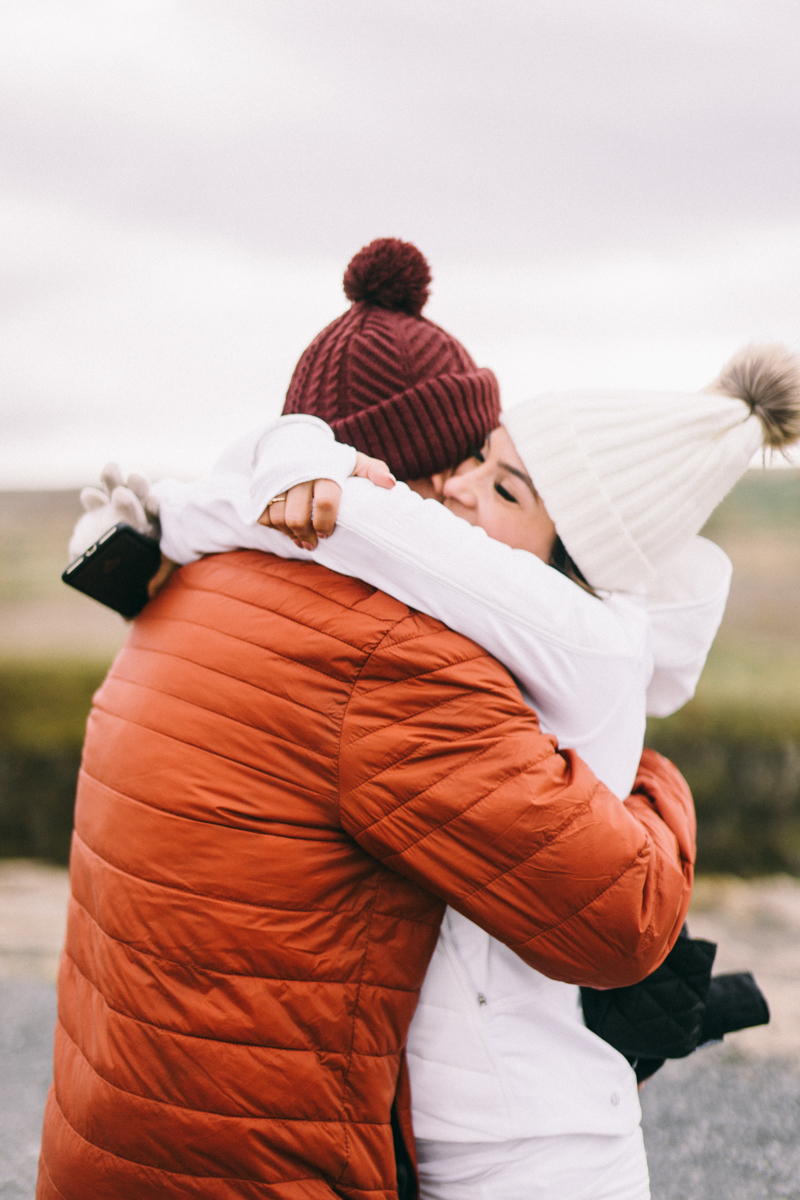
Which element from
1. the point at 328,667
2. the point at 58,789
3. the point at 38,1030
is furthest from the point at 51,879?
the point at 328,667

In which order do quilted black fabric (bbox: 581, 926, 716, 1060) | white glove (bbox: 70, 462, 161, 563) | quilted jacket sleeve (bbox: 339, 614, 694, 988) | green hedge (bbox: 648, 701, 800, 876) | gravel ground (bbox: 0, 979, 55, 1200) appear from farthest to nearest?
green hedge (bbox: 648, 701, 800, 876), gravel ground (bbox: 0, 979, 55, 1200), white glove (bbox: 70, 462, 161, 563), quilted black fabric (bbox: 581, 926, 716, 1060), quilted jacket sleeve (bbox: 339, 614, 694, 988)

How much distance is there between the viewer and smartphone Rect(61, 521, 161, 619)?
159 cm

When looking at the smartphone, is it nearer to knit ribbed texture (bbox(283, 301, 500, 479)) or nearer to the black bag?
knit ribbed texture (bbox(283, 301, 500, 479))

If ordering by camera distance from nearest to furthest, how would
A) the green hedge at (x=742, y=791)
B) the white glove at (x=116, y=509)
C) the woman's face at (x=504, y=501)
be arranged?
the white glove at (x=116, y=509), the woman's face at (x=504, y=501), the green hedge at (x=742, y=791)

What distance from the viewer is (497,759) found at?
1249 millimetres

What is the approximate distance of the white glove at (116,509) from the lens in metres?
1.68

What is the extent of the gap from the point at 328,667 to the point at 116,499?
633 millimetres

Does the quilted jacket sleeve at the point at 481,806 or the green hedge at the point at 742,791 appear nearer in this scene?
the quilted jacket sleeve at the point at 481,806

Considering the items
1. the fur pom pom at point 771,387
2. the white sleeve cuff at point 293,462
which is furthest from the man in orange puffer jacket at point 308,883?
the fur pom pom at point 771,387

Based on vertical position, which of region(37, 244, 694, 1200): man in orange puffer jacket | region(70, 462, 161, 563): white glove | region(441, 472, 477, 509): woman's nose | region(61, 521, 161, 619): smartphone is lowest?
region(37, 244, 694, 1200): man in orange puffer jacket

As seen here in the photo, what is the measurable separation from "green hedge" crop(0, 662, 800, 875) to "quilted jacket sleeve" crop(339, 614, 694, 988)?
4.98m

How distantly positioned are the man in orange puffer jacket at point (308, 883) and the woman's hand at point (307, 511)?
84mm

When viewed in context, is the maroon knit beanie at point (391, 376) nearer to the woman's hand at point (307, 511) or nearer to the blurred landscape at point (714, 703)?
the woman's hand at point (307, 511)

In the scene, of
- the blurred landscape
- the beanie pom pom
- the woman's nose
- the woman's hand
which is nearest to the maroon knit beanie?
the beanie pom pom
